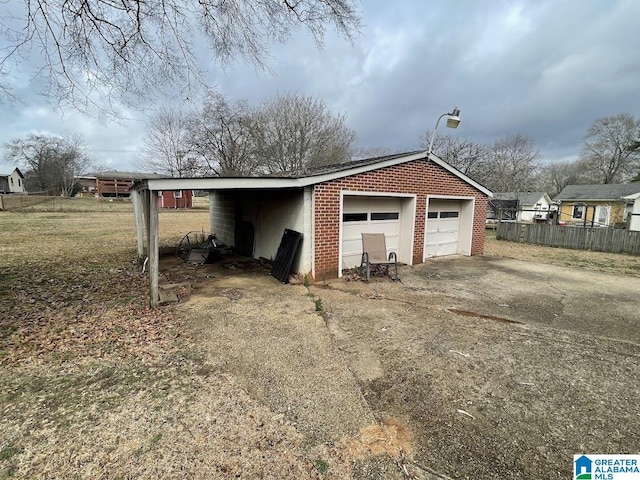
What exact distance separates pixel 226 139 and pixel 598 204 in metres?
32.8

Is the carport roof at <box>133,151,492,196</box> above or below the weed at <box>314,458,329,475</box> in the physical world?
above

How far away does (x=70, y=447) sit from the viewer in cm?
221

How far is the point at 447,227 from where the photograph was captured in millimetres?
10219

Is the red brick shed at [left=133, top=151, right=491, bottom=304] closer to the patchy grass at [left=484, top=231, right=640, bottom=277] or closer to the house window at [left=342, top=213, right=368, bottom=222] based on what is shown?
the house window at [left=342, top=213, right=368, bottom=222]

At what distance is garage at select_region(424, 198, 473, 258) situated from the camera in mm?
9668

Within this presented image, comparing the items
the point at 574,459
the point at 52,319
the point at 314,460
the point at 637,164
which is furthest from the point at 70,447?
the point at 637,164

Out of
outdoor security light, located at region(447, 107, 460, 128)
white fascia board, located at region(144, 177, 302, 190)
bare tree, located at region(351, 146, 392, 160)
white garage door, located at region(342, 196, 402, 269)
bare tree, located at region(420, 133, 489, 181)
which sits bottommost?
white garage door, located at region(342, 196, 402, 269)

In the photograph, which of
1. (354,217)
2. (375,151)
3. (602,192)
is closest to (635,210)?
(602,192)

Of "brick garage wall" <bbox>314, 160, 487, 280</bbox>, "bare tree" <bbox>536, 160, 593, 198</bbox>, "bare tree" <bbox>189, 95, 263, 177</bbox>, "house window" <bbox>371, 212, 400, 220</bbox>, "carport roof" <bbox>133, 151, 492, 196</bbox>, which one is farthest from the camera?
"bare tree" <bbox>536, 160, 593, 198</bbox>

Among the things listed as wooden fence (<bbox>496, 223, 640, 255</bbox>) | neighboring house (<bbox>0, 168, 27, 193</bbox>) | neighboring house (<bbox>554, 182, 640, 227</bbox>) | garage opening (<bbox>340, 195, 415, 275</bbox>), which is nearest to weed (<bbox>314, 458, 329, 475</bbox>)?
garage opening (<bbox>340, 195, 415, 275</bbox>)

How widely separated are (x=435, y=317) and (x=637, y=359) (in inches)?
90.0

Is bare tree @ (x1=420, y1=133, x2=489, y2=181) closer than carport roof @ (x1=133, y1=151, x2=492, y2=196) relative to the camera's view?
No

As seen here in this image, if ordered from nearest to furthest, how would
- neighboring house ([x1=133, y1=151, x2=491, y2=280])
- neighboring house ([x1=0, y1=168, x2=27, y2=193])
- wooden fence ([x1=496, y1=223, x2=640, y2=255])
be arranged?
neighboring house ([x1=133, y1=151, x2=491, y2=280])
wooden fence ([x1=496, y1=223, x2=640, y2=255])
neighboring house ([x1=0, y1=168, x2=27, y2=193])

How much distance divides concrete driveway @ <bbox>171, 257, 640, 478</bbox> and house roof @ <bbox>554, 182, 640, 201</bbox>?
25.7 m
